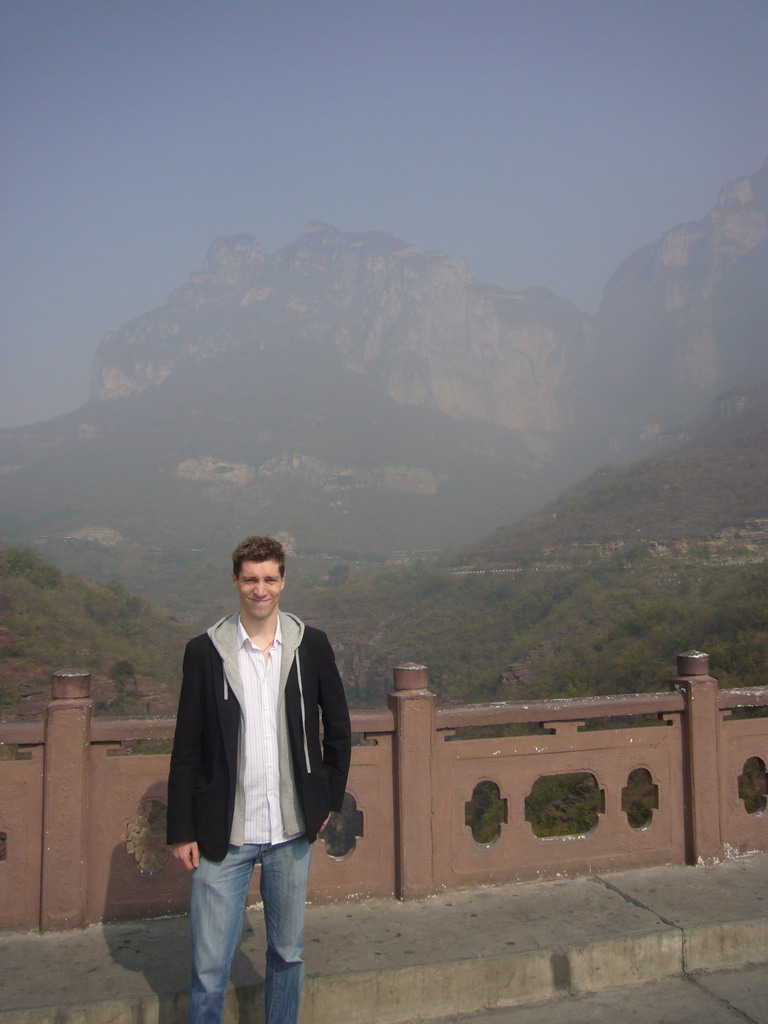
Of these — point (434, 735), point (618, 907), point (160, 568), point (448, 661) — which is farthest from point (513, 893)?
point (160, 568)

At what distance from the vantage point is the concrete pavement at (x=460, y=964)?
3.68 m

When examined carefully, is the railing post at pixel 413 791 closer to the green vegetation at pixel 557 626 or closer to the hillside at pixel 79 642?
the green vegetation at pixel 557 626

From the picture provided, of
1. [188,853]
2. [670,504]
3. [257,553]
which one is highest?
[670,504]

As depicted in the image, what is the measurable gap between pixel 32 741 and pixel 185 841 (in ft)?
5.55

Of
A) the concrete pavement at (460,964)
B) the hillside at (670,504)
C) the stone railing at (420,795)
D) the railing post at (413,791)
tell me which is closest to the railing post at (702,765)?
the stone railing at (420,795)

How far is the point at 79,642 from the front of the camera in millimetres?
34625

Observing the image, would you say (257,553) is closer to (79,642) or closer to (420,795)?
(420,795)

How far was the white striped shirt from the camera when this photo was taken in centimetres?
296

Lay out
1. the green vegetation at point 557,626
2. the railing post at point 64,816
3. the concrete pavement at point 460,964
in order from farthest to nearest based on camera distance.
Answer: the green vegetation at point 557,626, the railing post at point 64,816, the concrete pavement at point 460,964

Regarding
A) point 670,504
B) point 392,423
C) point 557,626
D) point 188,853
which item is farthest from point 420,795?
point 392,423

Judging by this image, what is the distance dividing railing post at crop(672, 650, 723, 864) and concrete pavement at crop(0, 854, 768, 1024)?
1.64ft

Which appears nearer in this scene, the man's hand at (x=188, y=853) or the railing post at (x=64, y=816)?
the man's hand at (x=188, y=853)

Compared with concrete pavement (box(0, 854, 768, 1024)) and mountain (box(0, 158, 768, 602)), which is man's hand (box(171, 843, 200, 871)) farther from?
mountain (box(0, 158, 768, 602))

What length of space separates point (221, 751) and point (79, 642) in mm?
34172
